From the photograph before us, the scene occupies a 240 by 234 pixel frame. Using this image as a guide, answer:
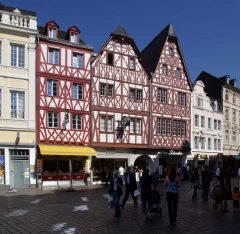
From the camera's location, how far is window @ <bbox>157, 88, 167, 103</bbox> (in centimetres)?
3694

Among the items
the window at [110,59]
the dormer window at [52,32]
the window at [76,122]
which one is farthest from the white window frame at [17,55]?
the window at [110,59]

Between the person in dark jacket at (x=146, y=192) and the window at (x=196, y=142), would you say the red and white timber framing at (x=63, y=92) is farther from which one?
the person in dark jacket at (x=146, y=192)

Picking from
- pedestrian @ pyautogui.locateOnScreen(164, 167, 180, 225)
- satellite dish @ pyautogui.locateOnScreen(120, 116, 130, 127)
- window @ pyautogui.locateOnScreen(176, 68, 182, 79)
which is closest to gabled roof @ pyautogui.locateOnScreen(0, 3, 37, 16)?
satellite dish @ pyautogui.locateOnScreen(120, 116, 130, 127)

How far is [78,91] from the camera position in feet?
102

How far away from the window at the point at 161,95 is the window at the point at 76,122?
29.0 feet

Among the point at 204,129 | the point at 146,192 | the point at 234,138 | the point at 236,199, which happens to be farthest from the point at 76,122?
the point at 234,138

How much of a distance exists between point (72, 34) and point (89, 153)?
9.26 meters

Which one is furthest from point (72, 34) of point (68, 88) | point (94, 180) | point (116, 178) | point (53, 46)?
point (116, 178)

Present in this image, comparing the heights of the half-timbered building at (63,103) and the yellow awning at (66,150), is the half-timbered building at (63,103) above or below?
above

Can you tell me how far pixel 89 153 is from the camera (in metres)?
30.3

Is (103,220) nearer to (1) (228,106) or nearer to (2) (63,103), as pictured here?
(2) (63,103)

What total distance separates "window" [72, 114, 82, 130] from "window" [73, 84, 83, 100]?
1443 mm

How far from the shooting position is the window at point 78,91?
31.0m

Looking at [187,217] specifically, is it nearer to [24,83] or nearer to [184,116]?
[24,83]
